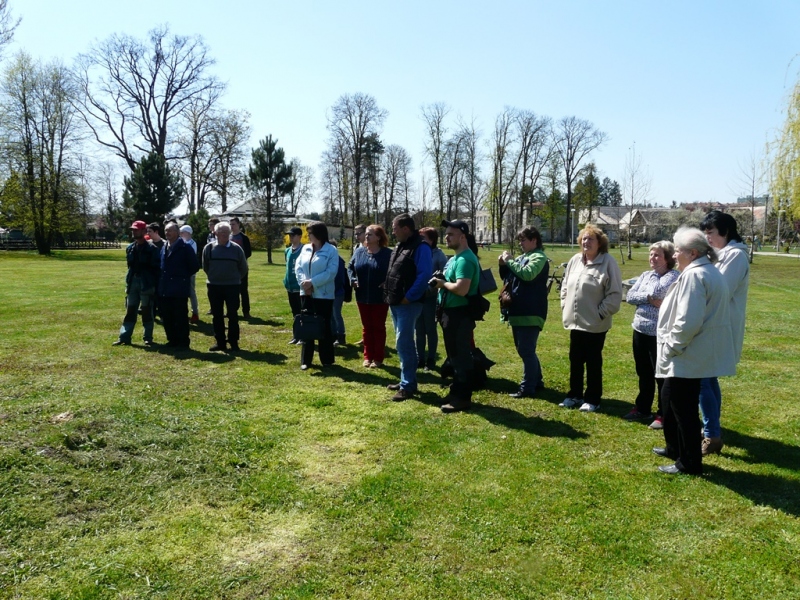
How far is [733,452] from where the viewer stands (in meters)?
4.78

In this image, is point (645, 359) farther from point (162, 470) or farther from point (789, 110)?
point (789, 110)

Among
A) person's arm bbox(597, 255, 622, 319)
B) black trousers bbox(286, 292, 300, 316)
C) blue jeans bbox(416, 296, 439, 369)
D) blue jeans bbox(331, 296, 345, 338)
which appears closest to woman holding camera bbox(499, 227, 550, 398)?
person's arm bbox(597, 255, 622, 319)

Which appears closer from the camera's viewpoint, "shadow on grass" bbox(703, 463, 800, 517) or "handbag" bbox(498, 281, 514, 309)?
"shadow on grass" bbox(703, 463, 800, 517)

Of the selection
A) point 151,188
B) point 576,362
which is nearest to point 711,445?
point 576,362

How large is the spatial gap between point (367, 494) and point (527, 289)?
3006 mm

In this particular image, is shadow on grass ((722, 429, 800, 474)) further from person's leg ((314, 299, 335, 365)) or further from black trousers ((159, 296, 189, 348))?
black trousers ((159, 296, 189, 348))

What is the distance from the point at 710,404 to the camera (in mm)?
4645

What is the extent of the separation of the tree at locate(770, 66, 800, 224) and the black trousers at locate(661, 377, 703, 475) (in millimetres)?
18796

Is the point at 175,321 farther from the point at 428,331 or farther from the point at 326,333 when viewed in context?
the point at 428,331

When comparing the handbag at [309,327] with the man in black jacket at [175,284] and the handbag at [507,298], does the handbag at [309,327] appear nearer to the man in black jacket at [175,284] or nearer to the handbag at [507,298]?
the man in black jacket at [175,284]

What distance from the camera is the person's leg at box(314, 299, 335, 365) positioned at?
7.56 meters

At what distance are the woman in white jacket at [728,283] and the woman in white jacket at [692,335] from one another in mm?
485

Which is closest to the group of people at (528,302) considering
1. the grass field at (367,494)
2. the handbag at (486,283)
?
the handbag at (486,283)

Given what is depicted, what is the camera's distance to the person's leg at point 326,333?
756 centimetres
